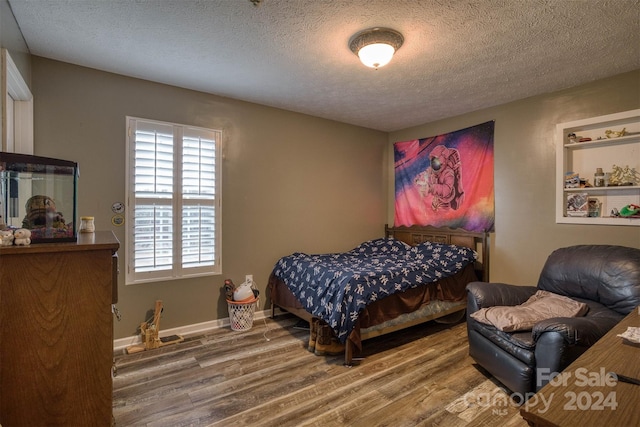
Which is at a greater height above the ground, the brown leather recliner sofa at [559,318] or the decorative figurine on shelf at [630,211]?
the decorative figurine on shelf at [630,211]

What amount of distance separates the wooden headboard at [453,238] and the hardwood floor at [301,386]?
1.04 m

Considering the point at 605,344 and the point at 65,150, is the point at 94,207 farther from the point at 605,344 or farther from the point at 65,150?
the point at 605,344

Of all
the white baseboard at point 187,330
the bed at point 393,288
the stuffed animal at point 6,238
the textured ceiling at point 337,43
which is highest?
the textured ceiling at point 337,43

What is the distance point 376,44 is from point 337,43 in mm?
308

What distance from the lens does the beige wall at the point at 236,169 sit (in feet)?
8.86

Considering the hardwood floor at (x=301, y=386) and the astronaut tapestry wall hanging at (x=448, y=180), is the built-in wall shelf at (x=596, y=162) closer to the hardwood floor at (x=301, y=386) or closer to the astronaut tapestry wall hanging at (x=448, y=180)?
the astronaut tapestry wall hanging at (x=448, y=180)

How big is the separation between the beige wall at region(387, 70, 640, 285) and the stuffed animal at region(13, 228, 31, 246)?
4038 millimetres

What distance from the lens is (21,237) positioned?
1.17m

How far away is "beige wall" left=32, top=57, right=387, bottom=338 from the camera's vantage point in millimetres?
2701

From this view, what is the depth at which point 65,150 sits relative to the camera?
265cm

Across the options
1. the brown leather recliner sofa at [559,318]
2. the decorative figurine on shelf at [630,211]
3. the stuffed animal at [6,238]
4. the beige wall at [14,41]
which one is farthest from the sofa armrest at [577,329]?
the beige wall at [14,41]

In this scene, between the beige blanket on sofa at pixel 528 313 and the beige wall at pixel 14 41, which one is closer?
the beige wall at pixel 14 41

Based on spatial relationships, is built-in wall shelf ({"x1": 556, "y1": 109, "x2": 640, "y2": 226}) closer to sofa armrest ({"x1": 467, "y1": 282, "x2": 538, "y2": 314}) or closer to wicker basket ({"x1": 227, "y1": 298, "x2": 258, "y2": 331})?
sofa armrest ({"x1": 467, "y1": 282, "x2": 538, "y2": 314})

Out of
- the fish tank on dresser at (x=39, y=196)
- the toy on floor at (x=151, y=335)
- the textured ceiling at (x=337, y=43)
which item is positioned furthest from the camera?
the toy on floor at (x=151, y=335)
